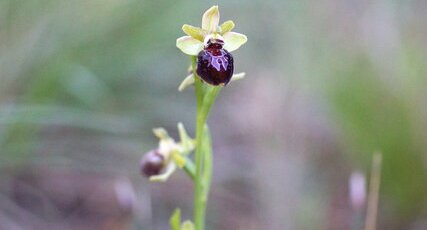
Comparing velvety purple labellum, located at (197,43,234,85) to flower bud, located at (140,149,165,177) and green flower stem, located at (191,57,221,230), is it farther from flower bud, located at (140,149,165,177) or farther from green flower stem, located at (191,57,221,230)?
flower bud, located at (140,149,165,177)

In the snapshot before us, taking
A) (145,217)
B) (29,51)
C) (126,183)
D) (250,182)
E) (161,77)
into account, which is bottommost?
(145,217)

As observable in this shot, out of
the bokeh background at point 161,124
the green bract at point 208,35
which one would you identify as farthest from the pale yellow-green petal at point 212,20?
the bokeh background at point 161,124

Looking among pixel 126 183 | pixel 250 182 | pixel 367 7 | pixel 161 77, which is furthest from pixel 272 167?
pixel 367 7

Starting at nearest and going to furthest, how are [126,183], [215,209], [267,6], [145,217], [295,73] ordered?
[145,217], [126,183], [215,209], [295,73], [267,6]

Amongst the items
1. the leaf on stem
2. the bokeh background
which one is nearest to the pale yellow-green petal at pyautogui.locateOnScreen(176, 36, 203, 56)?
the leaf on stem

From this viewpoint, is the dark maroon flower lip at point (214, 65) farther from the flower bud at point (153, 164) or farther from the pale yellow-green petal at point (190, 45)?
the flower bud at point (153, 164)

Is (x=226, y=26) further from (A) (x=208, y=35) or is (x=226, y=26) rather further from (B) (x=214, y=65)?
(B) (x=214, y=65)

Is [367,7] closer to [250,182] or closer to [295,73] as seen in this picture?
[295,73]
